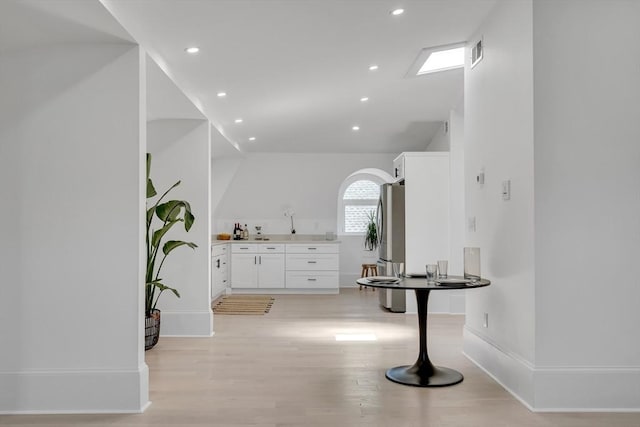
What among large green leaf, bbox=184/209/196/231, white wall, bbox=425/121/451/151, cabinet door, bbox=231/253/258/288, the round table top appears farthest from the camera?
cabinet door, bbox=231/253/258/288

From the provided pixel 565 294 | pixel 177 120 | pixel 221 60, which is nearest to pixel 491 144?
pixel 565 294

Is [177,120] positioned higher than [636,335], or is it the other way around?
[177,120]

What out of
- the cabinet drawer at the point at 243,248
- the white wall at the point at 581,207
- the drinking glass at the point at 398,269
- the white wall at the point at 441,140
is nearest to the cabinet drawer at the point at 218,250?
the cabinet drawer at the point at 243,248

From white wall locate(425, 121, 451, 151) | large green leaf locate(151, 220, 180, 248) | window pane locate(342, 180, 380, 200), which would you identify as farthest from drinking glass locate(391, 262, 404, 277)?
window pane locate(342, 180, 380, 200)

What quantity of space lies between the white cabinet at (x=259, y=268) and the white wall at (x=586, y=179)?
19.6 feet

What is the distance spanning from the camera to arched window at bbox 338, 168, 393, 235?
9977mm

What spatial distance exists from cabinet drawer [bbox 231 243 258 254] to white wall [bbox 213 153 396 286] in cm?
76

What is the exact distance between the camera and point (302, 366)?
4320mm

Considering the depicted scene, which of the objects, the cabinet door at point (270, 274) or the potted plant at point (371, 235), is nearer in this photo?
the cabinet door at point (270, 274)

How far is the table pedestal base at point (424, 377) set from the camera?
3744 mm

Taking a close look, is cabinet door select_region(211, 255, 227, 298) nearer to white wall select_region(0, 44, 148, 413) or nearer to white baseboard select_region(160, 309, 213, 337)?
white baseboard select_region(160, 309, 213, 337)

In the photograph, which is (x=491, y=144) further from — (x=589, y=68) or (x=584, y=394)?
(x=584, y=394)

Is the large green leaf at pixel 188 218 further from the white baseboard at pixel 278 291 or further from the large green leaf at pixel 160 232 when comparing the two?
the white baseboard at pixel 278 291

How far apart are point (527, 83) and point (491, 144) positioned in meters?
0.77
